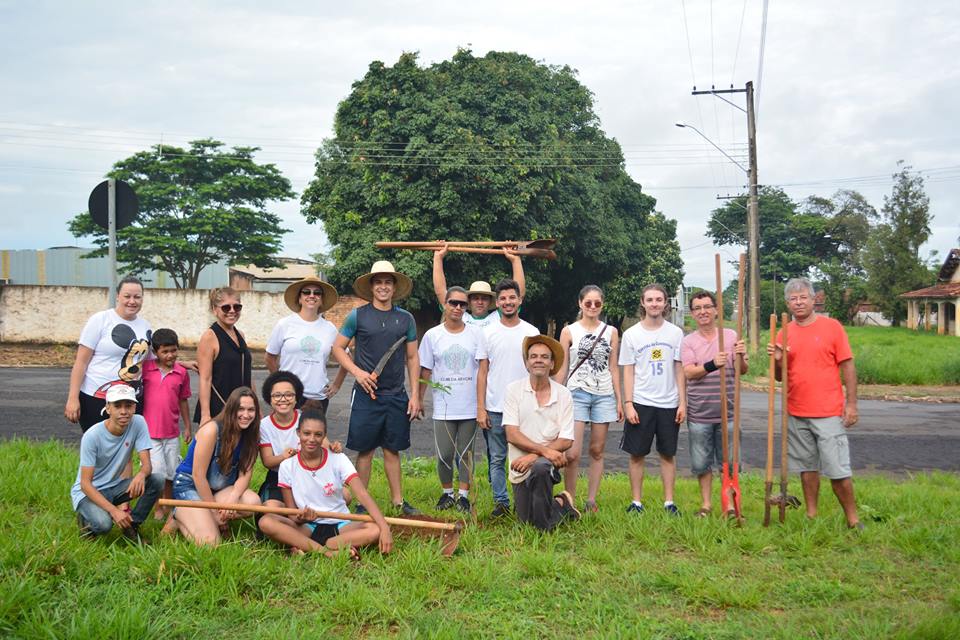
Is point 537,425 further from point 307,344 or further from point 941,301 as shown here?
point 941,301

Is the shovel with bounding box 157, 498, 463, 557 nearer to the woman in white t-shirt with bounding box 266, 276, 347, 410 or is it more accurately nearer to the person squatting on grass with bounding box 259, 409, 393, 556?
the person squatting on grass with bounding box 259, 409, 393, 556

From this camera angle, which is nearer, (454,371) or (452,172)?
(454,371)

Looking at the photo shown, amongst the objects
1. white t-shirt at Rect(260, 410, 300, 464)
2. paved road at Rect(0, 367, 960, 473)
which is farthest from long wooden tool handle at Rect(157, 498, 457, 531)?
paved road at Rect(0, 367, 960, 473)

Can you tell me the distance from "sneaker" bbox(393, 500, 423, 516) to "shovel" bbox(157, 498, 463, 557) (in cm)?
74

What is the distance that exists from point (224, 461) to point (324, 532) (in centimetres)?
90

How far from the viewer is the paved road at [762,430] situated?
30.1ft

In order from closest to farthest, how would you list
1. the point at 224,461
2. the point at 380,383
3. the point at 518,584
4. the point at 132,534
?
the point at 518,584, the point at 132,534, the point at 224,461, the point at 380,383

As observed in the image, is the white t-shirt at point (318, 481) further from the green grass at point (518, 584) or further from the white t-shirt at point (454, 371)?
the white t-shirt at point (454, 371)

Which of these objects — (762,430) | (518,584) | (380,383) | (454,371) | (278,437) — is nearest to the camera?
(518,584)

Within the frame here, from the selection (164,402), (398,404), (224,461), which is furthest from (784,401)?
(164,402)

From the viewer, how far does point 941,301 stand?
149 ft

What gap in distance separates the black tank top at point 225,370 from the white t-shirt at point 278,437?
0.52 meters

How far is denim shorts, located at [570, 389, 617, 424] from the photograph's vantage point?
20.7 ft

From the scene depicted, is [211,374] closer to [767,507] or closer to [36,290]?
[767,507]
